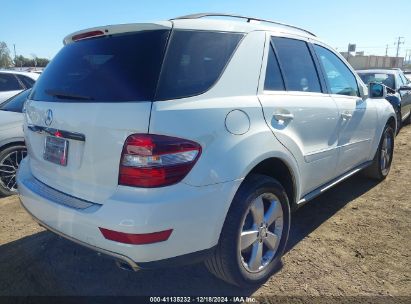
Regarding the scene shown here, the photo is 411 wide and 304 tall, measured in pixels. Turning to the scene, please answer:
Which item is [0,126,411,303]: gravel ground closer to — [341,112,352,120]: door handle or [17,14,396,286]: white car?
[17,14,396,286]: white car

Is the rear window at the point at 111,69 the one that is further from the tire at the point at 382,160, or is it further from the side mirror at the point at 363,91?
the tire at the point at 382,160

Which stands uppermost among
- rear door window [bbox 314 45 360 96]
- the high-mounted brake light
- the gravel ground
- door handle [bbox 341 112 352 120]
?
the high-mounted brake light

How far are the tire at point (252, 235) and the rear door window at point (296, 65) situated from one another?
896mm

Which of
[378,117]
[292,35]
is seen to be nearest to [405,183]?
[378,117]

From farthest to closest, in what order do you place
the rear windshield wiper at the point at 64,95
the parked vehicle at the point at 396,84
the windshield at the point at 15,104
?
1. the parked vehicle at the point at 396,84
2. the windshield at the point at 15,104
3. the rear windshield wiper at the point at 64,95

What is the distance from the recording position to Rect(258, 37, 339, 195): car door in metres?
2.78

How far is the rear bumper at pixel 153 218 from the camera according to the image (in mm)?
2043

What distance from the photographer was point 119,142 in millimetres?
2117

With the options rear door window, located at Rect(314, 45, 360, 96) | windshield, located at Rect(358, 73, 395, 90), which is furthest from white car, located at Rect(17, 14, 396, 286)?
windshield, located at Rect(358, 73, 395, 90)

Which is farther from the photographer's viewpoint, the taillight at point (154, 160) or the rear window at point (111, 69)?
the rear window at point (111, 69)

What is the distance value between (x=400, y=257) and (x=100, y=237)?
259cm

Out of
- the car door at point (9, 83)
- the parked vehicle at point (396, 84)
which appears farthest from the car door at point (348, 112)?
the car door at point (9, 83)

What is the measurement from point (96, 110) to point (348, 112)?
8.67 feet

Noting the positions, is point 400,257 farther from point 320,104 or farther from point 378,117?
point 378,117
